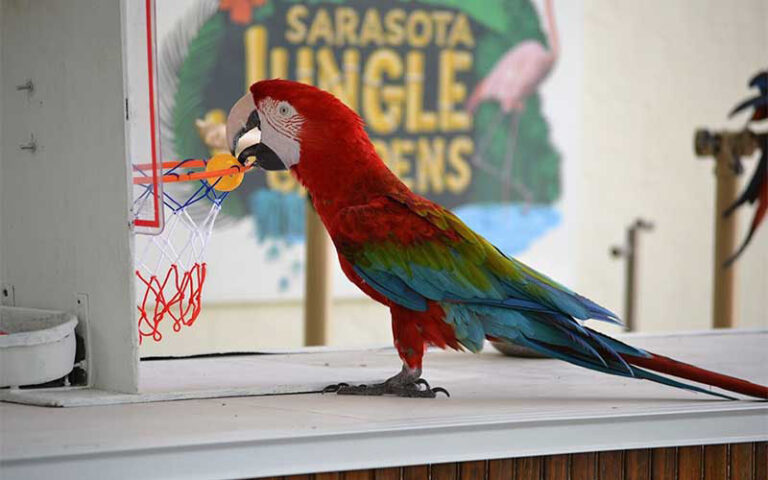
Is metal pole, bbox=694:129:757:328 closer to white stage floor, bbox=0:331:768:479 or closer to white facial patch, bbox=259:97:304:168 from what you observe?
white stage floor, bbox=0:331:768:479

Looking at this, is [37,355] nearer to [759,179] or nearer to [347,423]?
[347,423]

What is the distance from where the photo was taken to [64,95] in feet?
3.20

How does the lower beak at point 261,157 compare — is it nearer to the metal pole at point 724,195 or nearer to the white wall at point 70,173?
the white wall at point 70,173

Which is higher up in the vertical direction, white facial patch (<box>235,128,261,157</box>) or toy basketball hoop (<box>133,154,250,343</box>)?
white facial patch (<box>235,128,261,157</box>)

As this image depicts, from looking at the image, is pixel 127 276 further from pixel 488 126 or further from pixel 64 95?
pixel 488 126

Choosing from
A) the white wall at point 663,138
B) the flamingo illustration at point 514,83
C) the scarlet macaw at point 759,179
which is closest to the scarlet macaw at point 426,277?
the scarlet macaw at point 759,179

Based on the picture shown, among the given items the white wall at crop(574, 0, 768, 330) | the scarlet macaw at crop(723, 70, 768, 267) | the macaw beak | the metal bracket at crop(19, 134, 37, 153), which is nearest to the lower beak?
the macaw beak

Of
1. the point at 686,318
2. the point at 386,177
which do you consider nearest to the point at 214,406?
the point at 386,177

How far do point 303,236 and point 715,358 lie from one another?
4.24ft

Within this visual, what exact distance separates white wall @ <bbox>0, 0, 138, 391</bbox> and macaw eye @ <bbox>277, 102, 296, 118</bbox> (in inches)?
6.5

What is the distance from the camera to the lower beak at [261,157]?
102 centimetres

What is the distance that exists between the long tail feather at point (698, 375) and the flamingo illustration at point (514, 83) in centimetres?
156

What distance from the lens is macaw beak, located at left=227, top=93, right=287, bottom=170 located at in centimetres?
101

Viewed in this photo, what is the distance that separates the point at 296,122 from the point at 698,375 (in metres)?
0.47
